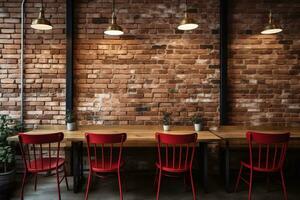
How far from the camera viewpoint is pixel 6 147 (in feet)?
10.7

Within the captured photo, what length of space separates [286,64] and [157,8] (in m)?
2.59

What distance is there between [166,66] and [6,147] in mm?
2853

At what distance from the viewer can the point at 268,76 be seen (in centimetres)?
416

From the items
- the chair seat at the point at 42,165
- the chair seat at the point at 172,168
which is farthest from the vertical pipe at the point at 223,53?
the chair seat at the point at 42,165

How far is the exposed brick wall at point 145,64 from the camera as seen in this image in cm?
411

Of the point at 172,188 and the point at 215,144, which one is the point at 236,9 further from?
the point at 172,188

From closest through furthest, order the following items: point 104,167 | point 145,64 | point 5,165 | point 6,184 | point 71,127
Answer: point 104,167, point 6,184, point 5,165, point 71,127, point 145,64

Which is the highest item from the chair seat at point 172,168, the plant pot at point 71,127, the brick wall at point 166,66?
the brick wall at point 166,66

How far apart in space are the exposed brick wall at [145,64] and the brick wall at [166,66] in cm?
2

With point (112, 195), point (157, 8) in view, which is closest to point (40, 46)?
point (157, 8)

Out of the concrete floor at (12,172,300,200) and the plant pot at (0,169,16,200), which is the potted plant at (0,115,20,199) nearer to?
the plant pot at (0,169,16,200)

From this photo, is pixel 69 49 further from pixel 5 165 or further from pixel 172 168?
pixel 172 168

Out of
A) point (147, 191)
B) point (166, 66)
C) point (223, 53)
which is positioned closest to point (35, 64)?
point (166, 66)

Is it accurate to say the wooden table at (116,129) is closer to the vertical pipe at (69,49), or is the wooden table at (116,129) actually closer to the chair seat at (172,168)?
the chair seat at (172,168)
